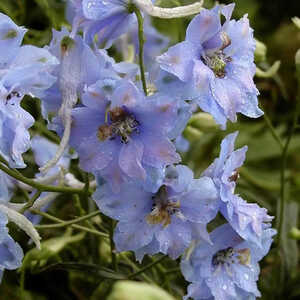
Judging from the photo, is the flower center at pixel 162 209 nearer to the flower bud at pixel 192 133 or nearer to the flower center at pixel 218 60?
the flower center at pixel 218 60

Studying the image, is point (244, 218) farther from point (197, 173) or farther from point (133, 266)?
point (197, 173)

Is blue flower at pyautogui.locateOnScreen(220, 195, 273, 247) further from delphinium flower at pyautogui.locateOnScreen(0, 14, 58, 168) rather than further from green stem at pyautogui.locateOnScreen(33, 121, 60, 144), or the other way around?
green stem at pyautogui.locateOnScreen(33, 121, 60, 144)

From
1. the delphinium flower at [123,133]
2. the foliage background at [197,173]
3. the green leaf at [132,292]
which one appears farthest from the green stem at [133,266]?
the green leaf at [132,292]

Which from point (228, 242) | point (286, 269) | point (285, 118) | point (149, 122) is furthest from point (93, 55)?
point (285, 118)

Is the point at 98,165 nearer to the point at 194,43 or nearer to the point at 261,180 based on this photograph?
the point at 194,43

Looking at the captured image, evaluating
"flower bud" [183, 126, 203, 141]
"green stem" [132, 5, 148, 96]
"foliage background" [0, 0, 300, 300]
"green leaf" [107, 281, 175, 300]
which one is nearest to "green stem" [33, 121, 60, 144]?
"foliage background" [0, 0, 300, 300]
